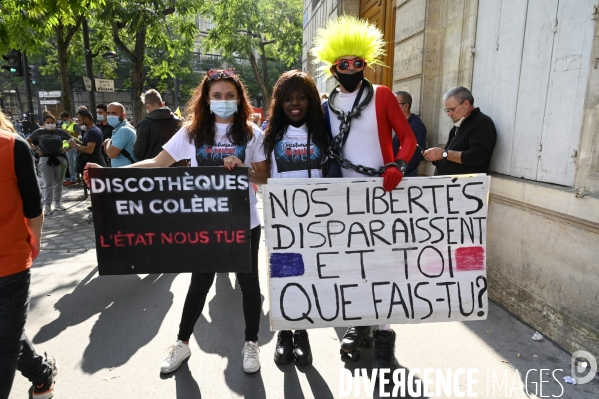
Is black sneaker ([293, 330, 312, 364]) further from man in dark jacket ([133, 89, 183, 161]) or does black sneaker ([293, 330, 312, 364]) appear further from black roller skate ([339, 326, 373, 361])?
man in dark jacket ([133, 89, 183, 161])

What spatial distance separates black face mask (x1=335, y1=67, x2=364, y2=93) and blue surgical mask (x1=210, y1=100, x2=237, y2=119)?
0.72 meters

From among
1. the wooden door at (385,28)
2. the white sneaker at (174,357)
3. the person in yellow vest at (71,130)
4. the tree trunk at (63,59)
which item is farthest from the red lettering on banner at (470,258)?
the tree trunk at (63,59)

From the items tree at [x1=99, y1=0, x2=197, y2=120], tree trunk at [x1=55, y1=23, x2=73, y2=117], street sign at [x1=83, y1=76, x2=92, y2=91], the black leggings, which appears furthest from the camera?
tree trunk at [x1=55, y1=23, x2=73, y2=117]

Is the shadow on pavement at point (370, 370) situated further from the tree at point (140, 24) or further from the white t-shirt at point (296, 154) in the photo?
the tree at point (140, 24)

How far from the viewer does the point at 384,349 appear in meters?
2.93

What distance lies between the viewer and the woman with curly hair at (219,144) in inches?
108

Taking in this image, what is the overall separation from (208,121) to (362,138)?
1.01 meters

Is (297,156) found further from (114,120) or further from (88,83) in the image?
(88,83)

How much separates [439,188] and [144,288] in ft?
10.6

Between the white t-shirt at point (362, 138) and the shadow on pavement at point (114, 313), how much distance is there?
217 centimetres

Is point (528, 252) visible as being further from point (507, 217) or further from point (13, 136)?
point (13, 136)

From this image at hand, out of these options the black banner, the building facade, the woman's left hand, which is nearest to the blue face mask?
the black banner

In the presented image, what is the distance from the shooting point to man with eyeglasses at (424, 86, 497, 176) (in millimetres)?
3938

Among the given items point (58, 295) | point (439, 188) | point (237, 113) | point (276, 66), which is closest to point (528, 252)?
point (439, 188)
